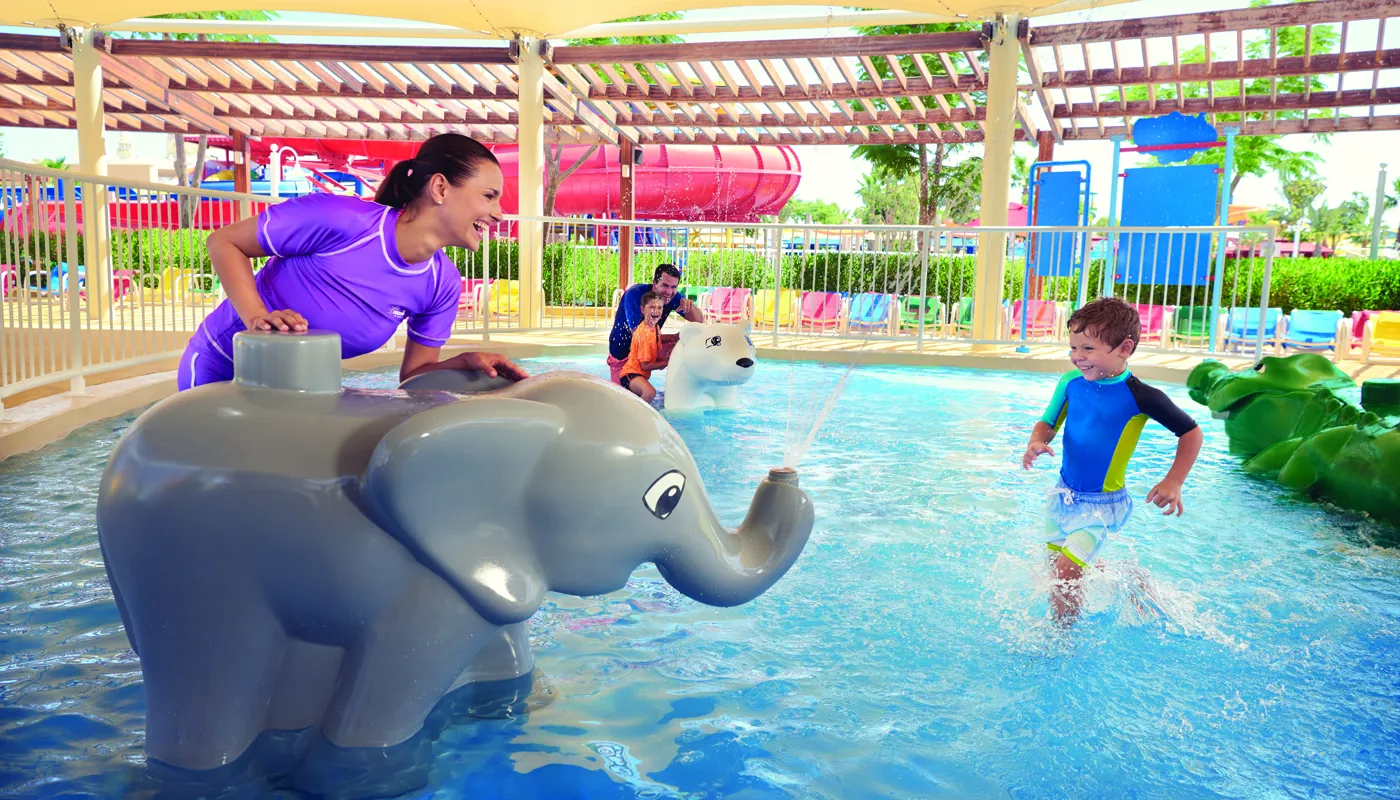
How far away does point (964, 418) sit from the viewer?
744cm

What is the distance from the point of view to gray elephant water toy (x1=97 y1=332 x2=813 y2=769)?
6.18 ft

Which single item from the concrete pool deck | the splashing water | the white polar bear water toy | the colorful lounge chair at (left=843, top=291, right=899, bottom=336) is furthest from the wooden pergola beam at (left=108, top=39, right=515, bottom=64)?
the white polar bear water toy

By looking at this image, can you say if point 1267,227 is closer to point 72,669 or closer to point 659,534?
point 659,534

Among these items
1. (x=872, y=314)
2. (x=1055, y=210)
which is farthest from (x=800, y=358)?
(x=1055, y=210)

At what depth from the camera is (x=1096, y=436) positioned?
3.34m


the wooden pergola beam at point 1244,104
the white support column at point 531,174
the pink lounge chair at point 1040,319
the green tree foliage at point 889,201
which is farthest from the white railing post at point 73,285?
the green tree foliage at point 889,201

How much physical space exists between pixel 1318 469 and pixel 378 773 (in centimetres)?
476

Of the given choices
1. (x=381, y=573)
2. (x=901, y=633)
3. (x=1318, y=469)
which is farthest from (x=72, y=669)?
(x=1318, y=469)

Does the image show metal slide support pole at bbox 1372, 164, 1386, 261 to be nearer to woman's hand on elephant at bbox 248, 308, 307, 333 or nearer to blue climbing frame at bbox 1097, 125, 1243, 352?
blue climbing frame at bbox 1097, 125, 1243, 352

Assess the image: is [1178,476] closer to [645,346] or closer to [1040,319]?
[645,346]

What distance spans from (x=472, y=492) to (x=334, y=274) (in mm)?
993

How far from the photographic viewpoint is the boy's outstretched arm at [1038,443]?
3.41m

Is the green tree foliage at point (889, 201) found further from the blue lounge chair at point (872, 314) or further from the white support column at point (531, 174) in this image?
the white support column at point (531, 174)

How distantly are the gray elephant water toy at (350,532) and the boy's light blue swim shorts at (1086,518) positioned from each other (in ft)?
5.57
